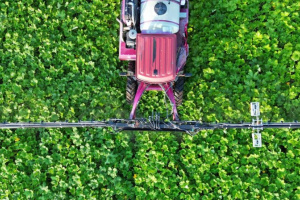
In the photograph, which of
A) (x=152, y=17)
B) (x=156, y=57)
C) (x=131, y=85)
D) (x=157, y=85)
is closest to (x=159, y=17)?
(x=152, y=17)

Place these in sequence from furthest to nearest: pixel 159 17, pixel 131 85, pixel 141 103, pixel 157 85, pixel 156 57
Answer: pixel 141 103 → pixel 131 85 → pixel 157 85 → pixel 159 17 → pixel 156 57

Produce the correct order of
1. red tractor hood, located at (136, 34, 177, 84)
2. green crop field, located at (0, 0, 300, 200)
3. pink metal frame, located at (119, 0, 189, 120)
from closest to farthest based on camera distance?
1. red tractor hood, located at (136, 34, 177, 84)
2. pink metal frame, located at (119, 0, 189, 120)
3. green crop field, located at (0, 0, 300, 200)

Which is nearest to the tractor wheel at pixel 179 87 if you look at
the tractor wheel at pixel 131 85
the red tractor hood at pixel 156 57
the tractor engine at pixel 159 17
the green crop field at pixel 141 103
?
the green crop field at pixel 141 103

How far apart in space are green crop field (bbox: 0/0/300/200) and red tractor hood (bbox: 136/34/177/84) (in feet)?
4.46

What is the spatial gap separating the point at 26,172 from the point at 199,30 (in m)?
4.59

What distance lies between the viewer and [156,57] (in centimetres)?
514

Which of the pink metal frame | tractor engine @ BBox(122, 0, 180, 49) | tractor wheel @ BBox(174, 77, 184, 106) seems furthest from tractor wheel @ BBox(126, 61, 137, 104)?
tractor wheel @ BBox(174, 77, 184, 106)

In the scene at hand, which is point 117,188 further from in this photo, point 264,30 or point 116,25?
point 264,30

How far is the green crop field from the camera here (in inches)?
239

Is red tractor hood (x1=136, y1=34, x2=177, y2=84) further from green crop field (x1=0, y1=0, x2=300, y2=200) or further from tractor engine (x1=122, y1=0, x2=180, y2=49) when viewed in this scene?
green crop field (x1=0, y1=0, x2=300, y2=200)

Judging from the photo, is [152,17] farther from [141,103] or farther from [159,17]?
[141,103]

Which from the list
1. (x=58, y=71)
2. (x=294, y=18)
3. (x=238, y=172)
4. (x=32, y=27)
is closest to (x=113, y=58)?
(x=58, y=71)

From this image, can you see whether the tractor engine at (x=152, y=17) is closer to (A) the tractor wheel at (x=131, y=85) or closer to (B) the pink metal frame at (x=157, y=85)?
(B) the pink metal frame at (x=157, y=85)

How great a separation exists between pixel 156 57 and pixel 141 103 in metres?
1.53
